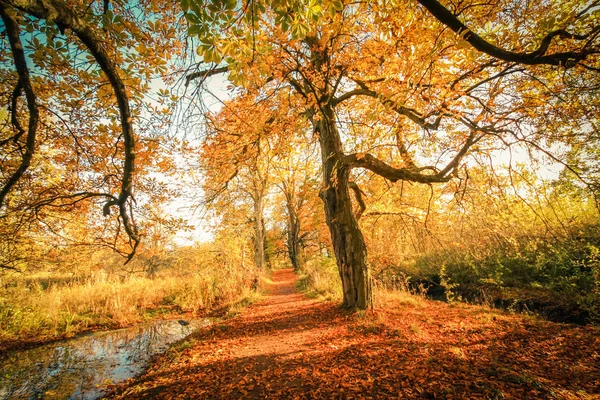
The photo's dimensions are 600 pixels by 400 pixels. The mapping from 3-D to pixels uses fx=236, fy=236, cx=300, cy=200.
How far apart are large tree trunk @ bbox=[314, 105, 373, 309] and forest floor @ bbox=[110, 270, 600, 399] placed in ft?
1.97

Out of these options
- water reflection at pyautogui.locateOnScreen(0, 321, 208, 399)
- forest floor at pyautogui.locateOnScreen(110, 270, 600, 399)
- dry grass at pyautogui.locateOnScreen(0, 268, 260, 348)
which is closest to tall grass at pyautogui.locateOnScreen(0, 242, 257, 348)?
dry grass at pyautogui.locateOnScreen(0, 268, 260, 348)

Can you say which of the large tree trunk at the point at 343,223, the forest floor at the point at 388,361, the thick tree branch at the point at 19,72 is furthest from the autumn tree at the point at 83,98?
the large tree trunk at the point at 343,223

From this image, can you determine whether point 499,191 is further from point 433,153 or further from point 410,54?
point 410,54

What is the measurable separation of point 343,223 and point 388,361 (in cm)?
337

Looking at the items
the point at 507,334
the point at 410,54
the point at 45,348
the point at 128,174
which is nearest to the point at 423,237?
the point at 507,334

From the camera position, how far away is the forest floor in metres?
2.75

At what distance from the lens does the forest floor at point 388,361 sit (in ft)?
9.02

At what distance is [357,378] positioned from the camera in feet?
10.1

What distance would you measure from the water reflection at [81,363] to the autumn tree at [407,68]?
5.04 meters

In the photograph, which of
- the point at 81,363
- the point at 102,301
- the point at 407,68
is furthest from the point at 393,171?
the point at 102,301

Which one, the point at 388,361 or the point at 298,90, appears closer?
the point at 388,361

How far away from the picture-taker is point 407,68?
2.87m

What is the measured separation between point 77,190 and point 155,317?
18.3 ft

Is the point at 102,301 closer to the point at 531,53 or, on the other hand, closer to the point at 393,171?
the point at 393,171
